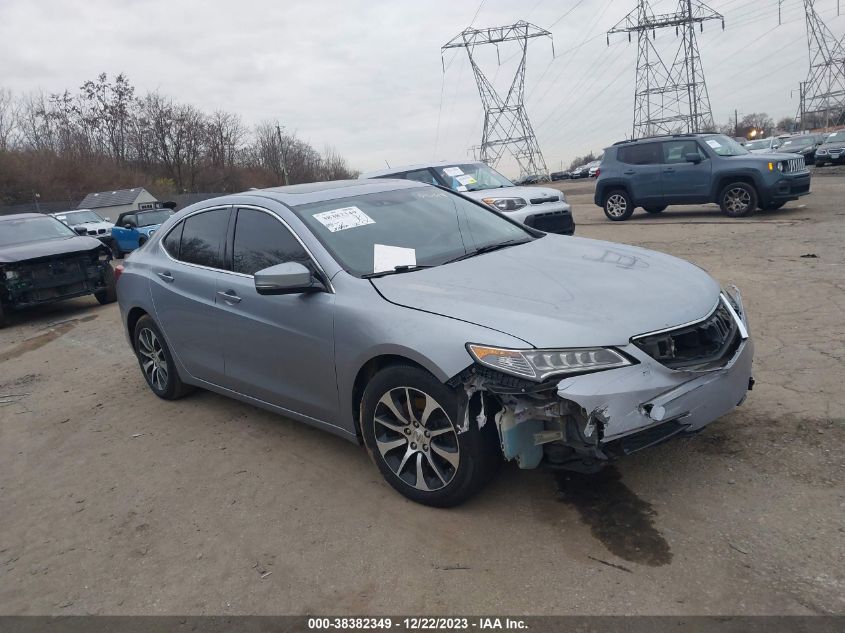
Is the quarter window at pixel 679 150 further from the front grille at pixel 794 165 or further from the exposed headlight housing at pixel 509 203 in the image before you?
the exposed headlight housing at pixel 509 203

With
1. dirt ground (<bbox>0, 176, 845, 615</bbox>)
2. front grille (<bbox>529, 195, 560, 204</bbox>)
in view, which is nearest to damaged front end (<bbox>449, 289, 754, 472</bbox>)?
dirt ground (<bbox>0, 176, 845, 615</bbox>)

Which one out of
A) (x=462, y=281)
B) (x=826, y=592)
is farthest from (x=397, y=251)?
(x=826, y=592)

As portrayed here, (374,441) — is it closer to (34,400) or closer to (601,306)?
(601,306)

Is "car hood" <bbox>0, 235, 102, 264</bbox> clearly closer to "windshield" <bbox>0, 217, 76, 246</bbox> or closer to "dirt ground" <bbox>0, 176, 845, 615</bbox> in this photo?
"windshield" <bbox>0, 217, 76, 246</bbox>

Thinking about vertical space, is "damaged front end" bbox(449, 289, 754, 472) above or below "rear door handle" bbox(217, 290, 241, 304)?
below

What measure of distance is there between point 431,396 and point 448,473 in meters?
0.42

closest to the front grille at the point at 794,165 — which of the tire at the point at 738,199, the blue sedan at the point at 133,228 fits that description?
the tire at the point at 738,199

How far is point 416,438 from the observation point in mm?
3361

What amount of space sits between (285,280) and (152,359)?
2528mm

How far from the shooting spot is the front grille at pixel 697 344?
10.0 ft

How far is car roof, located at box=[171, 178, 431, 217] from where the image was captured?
4.40m

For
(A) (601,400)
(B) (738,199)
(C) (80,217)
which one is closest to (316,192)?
(A) (601,400)

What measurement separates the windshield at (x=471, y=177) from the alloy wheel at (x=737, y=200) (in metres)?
5.02

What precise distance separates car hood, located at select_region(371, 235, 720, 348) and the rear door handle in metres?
1.20
